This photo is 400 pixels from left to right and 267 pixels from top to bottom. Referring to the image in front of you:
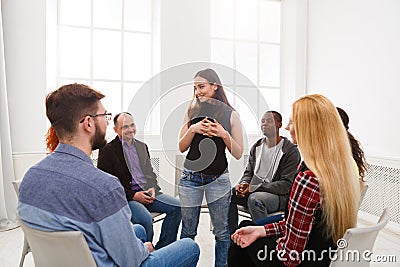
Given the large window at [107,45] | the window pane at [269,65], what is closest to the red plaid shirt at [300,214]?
the large window at [107,45]

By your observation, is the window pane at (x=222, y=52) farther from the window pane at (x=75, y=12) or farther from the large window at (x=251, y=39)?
the window pane at (x=75, y=12)

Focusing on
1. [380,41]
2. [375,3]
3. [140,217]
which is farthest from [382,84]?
[140,217]

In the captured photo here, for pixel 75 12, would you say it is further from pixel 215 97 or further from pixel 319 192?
pixel 319 192

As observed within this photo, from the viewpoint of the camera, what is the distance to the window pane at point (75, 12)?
3943mm

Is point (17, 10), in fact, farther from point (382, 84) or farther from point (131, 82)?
point (382, 84)

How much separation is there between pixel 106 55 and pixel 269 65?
6.45 feet

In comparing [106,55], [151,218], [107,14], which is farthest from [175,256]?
[107,14]

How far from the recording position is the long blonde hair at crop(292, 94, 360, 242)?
1344 mm

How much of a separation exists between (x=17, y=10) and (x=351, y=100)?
127 inches

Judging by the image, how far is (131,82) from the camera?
4246 mm

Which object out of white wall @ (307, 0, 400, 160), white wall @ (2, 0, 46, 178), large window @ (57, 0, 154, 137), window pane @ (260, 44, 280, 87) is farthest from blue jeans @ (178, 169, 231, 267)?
window pane @ (260, 44, 280, 87)

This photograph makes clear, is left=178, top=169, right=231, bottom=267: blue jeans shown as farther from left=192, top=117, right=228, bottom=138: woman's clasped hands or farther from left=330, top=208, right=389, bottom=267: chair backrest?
left=330, top=208, right=389, bottom=267: chair backrest

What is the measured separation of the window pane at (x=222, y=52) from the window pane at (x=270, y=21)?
1.56 feet

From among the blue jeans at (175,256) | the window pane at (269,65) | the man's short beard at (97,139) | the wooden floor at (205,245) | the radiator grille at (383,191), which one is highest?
the window pane at (269,65)
